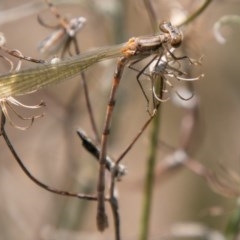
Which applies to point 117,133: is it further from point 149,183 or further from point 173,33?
point 173,33

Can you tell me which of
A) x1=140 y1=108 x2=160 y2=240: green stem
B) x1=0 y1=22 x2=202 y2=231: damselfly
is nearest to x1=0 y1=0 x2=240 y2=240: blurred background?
x1=140 y1=108 x2=160 y2=240: green stem

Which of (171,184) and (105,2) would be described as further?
(171,184)

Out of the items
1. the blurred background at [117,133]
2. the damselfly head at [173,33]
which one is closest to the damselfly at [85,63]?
the damselfly head at [173,33]

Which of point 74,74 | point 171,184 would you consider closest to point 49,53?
point 74,74

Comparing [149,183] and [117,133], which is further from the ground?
[117,133]

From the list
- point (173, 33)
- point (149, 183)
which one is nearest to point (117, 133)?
point (149, 183)

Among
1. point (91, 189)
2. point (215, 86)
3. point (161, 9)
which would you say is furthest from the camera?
point (215, 86)

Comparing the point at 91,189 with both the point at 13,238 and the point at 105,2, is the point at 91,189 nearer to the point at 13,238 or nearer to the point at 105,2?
the point at 13,238

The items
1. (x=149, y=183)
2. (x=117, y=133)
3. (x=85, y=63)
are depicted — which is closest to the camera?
(x=85, y=63)

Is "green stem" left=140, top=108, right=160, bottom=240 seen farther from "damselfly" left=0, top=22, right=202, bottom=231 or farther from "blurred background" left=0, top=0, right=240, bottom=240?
"damselfly" left=0, top=22, right=202, bottom=231
